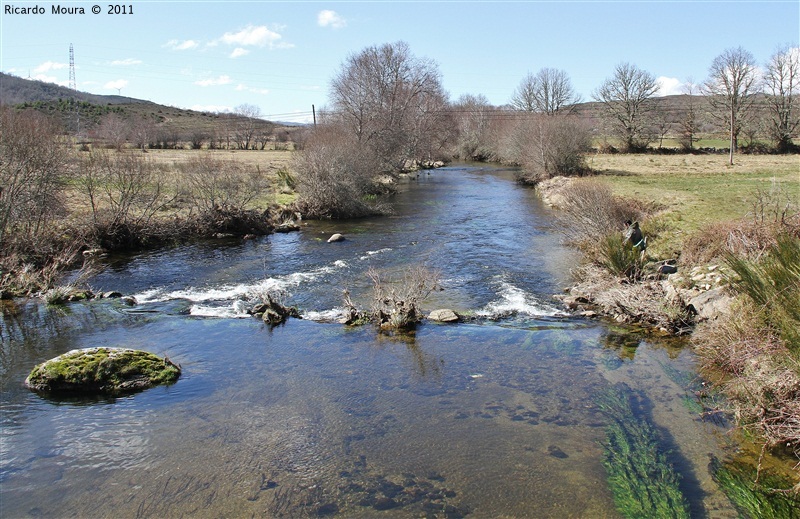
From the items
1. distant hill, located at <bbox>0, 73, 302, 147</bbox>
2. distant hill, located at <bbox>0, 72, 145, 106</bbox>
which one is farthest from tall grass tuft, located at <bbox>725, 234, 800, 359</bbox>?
distant hill, located at <bbox>0, 72, 145, 106</bbox>

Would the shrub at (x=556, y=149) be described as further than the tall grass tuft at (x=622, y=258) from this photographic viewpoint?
Yes

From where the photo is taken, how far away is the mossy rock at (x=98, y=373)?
10.1 meters

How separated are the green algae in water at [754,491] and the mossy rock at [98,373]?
31.1 feet

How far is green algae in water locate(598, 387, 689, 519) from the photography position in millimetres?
6617

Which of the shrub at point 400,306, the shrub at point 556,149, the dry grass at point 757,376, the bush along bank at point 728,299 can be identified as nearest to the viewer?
the dry grass at point 757,376

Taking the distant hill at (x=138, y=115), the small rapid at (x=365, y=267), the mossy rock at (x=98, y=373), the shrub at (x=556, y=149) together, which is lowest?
the mossy rock at (x=98, y=373)

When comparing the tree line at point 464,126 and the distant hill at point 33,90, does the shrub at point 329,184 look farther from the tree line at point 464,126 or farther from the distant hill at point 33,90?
the distant hill at point 33,90

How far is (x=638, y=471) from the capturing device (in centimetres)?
735

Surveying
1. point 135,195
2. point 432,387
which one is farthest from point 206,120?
point 432,387

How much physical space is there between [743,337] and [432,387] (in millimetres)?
5583

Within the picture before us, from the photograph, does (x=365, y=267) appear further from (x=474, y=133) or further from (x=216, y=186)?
(x=474, y=133)

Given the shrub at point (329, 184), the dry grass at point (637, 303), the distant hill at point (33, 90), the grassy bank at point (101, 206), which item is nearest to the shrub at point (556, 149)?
the shrub at point (329, 184)

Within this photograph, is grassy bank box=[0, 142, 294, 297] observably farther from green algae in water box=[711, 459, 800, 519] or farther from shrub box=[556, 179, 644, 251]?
green algae in water box=[711, 459, 800, 519]

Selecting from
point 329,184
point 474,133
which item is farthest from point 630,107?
point 329,184
